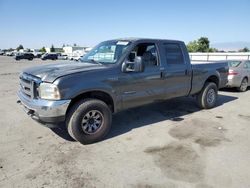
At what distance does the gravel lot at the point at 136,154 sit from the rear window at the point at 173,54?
1482 mm

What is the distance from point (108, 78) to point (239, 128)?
3281 mm

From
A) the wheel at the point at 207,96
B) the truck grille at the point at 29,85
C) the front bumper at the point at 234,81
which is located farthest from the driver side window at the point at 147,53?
the front bumper at the point at 234,81

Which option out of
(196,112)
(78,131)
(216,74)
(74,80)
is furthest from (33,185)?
(216,74)

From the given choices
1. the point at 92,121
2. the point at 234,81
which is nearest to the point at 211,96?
the point at 234,81

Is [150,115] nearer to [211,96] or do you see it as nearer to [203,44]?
[211,96]

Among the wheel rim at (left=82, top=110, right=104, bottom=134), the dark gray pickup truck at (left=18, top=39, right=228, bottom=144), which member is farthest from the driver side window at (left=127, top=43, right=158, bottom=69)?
the wheel rim at (left=82, top=110, right=104, bottom=134)

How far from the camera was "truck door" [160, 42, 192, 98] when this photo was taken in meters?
5.75

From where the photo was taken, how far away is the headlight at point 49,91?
4029 millimetres

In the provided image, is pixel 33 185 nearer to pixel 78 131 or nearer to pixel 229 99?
pixel 78 131

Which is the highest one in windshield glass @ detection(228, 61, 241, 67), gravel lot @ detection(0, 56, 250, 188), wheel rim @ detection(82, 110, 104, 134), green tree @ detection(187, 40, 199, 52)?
green tree @ detection(187, 40, 199, 52)

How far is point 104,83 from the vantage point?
181 inches

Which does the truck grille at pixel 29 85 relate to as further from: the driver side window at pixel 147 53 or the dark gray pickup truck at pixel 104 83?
the driver side window at pixel 147 53

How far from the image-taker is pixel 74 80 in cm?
419

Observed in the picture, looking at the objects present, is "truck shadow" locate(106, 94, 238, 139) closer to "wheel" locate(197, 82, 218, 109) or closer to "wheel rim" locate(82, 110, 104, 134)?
"wheel" locate(197, 82, 218, 109)
